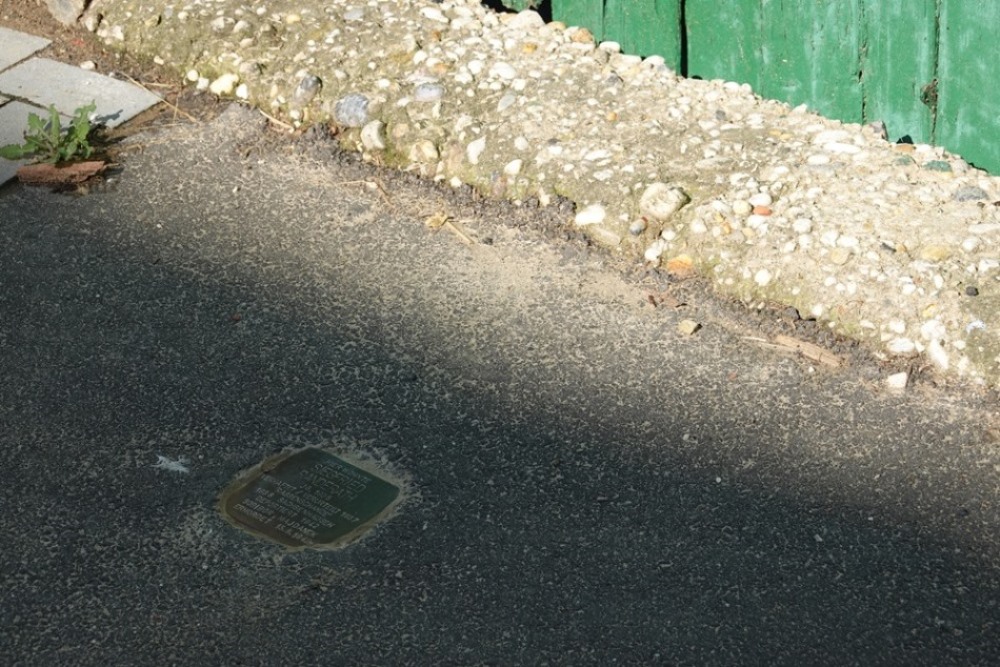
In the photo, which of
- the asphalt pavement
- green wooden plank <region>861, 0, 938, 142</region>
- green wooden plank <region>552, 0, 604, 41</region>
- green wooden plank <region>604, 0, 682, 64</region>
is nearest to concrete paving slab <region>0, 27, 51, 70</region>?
the asphalt pavement

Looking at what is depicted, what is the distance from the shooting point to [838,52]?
155 inches

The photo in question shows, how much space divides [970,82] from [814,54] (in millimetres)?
475

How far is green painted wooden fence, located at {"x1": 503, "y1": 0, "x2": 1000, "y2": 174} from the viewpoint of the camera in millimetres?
3727

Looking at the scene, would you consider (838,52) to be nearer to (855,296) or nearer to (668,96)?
(668,96)

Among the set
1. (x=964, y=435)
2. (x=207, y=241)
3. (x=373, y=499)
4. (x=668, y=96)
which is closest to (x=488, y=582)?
(x=373, y=499)

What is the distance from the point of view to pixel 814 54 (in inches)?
157

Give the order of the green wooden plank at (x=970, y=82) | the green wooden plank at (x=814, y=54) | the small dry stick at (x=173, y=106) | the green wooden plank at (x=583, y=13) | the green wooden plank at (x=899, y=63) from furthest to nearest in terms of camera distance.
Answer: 1. the green wooden plank at (x=583, y=13)
2. the small dry stick at (x=173, y=106)
3. the green wooden plank at (x=814, y=54)
4. the green wooden plank at (x=899, y=63)
5. the green wooden plank at (x=970, y=82)

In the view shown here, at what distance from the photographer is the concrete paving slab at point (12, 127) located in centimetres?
405

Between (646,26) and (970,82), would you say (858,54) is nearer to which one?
(970,82)

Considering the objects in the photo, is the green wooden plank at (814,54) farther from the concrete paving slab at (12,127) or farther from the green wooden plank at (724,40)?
the concrete paving slab at (12,127)

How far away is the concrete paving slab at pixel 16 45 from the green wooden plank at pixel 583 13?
1.79 m

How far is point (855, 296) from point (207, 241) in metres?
1.79

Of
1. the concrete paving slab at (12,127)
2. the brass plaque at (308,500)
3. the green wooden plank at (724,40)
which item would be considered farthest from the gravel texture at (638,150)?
the brass plaque at (308,500)

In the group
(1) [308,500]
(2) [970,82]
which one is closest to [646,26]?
(2) [970,82]
